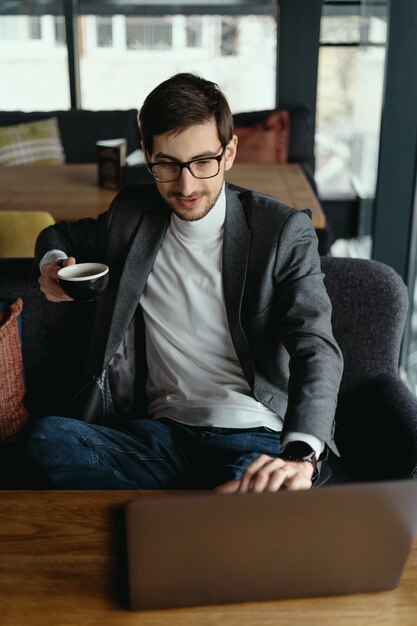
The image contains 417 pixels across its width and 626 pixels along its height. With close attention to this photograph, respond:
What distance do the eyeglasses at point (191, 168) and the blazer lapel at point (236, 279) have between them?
0.46ft

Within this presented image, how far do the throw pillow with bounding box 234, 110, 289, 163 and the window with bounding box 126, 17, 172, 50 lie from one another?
3.40 ft

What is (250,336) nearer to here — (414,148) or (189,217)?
(189,217)

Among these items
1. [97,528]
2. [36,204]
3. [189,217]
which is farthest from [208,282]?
[36,204]

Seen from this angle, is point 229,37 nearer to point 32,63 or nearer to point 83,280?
point 32,63

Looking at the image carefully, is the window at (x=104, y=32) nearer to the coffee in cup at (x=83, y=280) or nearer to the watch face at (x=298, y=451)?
the coffee in cup at (x=83, y=280)

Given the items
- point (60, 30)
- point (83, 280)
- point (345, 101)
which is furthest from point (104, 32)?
point (83, 280)

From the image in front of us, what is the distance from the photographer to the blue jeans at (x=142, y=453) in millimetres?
1472

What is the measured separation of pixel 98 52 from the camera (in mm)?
5285

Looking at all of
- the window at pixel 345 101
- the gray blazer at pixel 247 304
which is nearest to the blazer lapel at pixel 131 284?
the gray blazer at pixel 247 304

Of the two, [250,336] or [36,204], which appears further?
[36,204]

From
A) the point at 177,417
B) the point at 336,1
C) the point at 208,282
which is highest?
the point at 336,1

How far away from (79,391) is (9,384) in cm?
19

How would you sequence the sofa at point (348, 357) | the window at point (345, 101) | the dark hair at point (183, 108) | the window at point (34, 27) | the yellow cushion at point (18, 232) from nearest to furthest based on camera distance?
the dark hair at point (183, 108)
the sofa at point (348, 357)
the yellow cushion at point (18, 232)
the window at point (345, 101)
the window at point (34, 27)

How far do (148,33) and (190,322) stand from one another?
4.03 m
